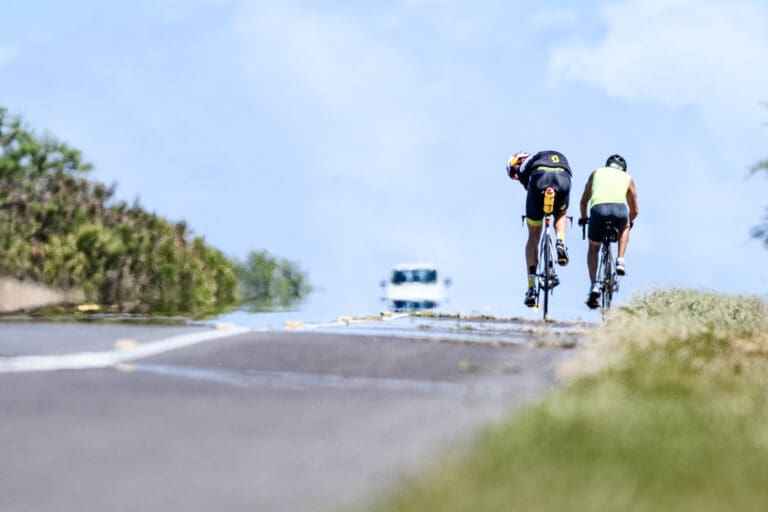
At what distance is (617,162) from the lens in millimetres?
15672

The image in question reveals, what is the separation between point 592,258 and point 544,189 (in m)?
1.63

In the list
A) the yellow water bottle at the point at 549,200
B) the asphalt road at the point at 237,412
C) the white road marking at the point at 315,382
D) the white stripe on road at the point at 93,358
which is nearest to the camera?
the asphalt road at the point at 237,412

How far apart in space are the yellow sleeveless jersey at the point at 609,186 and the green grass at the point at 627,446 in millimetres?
6151

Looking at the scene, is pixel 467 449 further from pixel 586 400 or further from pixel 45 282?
pixel 45 282

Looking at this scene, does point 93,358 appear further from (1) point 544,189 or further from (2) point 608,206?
(2) point 608,206

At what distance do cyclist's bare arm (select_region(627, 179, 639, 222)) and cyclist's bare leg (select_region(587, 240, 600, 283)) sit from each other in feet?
2.32

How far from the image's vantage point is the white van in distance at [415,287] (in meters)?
29.9

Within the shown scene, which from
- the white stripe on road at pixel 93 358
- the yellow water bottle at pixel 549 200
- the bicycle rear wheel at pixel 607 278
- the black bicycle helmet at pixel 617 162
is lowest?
the white stripe on road at pixel 93 358

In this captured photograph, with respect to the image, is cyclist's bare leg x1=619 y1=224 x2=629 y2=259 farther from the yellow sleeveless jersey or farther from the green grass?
the green grass

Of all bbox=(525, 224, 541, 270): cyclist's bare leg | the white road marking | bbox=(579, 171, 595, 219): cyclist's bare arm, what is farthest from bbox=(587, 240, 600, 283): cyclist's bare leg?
the white road marking

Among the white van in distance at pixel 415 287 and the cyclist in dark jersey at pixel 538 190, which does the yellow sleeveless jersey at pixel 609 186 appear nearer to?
the cyclist in dark jersey at pixel 538 190

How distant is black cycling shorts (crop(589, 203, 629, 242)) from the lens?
1512 centimetres

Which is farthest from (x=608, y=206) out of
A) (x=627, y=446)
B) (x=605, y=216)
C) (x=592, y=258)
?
(x=627, y=446)

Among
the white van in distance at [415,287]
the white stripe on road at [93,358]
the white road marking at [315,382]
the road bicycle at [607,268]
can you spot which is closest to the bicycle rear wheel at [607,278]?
the road bicycle at [607,268]
